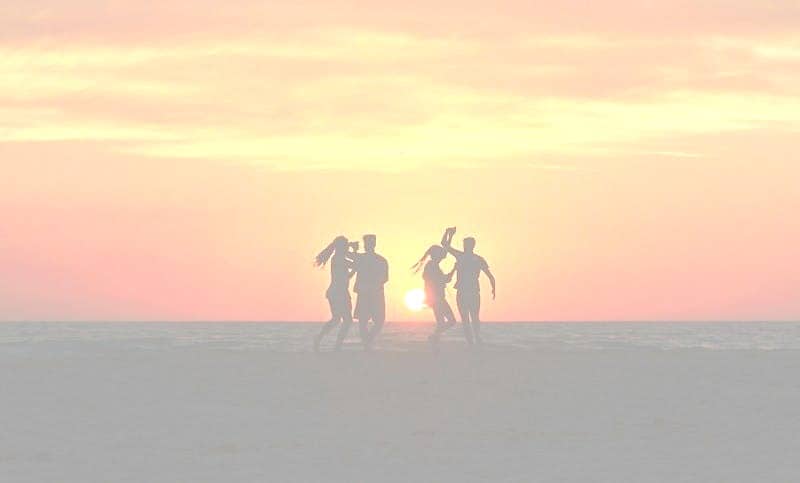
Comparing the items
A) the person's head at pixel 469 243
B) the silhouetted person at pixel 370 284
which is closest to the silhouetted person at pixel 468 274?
the person's head at pixel 469 243

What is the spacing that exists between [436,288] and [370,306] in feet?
4.17

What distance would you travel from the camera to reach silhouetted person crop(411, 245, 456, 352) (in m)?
27.7

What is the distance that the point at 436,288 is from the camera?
90.9 feet

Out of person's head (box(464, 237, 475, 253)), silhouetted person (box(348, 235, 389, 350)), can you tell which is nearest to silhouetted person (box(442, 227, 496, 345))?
person's head (box(464, 237, 475, 253))

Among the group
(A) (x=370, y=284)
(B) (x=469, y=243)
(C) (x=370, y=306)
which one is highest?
(B) (x=469, y=243)
